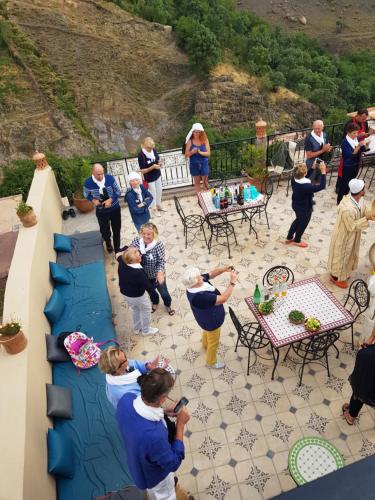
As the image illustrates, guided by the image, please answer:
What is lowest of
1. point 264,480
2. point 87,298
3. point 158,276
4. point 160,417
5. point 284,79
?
point 284,79

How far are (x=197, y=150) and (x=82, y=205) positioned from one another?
2.79 meters

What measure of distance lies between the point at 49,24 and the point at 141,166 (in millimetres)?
25682

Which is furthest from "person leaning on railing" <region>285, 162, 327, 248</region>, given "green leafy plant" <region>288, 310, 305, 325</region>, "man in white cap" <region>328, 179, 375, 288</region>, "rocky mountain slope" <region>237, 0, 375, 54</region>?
"rocky mountain slope" <region>237, 0, 375, 54</region>

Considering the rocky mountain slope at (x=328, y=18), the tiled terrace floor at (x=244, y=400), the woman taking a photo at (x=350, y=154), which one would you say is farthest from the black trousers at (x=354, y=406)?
the rocky mountain slope at (x=328, y=18)

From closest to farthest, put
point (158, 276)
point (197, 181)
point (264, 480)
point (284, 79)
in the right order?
point (264, 480)
point (158, 276)
point (197, 181)
point (284, 79)

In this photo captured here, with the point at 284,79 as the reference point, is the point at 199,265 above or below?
above

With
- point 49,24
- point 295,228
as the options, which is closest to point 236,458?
point 295,228

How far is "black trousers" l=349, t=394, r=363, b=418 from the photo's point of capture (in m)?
3.85

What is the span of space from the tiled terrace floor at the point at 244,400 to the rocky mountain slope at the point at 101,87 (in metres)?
23.3

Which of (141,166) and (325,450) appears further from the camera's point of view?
(141,166)

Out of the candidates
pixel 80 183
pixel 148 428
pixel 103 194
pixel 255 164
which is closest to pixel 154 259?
pixel 103 194

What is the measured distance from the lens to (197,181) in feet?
26.1

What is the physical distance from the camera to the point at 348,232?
5125 mm

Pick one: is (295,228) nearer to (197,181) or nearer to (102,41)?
(197,181)
